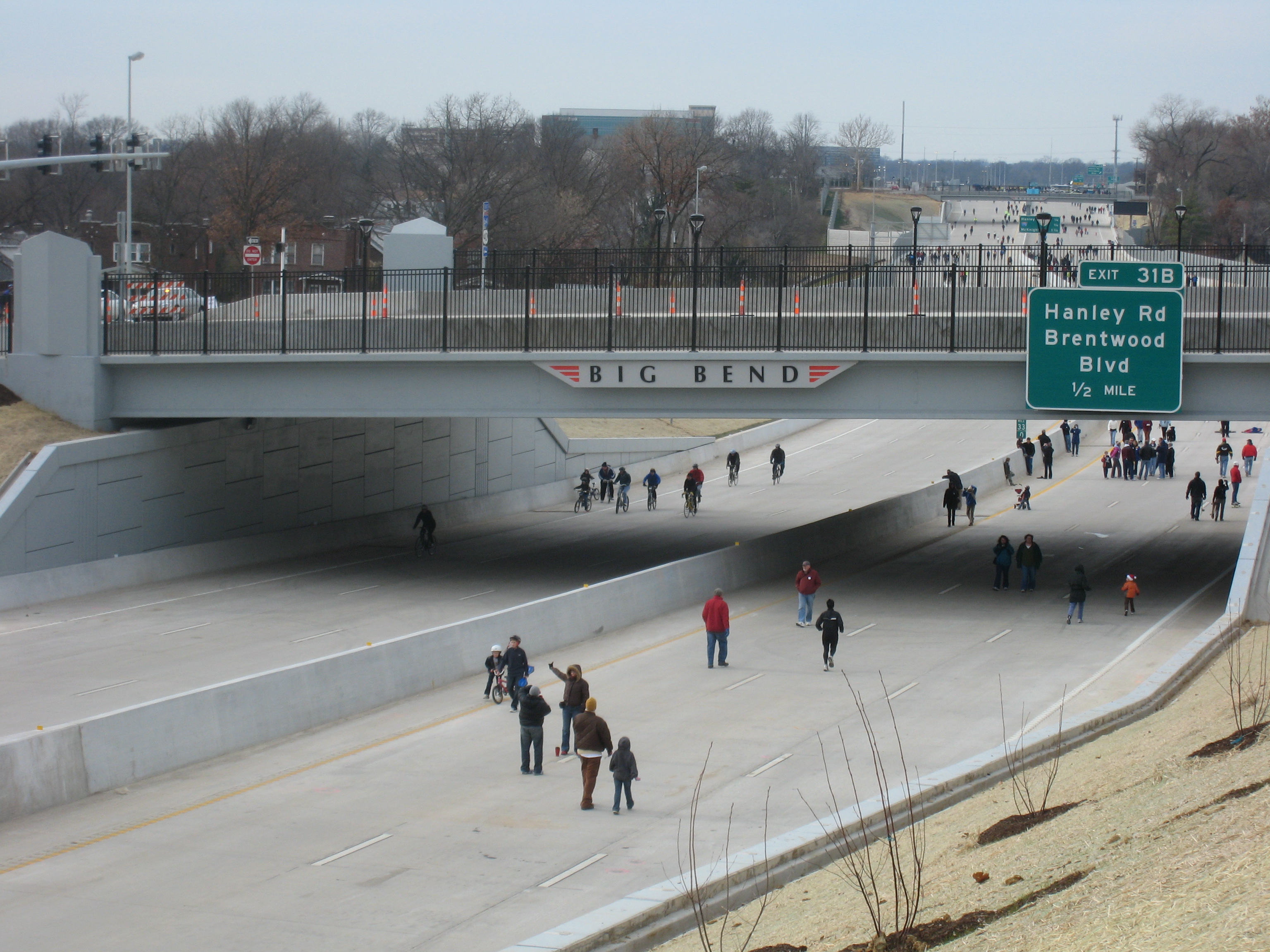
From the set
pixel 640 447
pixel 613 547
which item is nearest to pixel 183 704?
pixel 613 547

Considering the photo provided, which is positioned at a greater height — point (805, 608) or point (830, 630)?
point (830, 630)

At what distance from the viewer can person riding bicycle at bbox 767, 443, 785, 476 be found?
170 ft

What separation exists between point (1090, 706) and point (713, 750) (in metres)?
5.85

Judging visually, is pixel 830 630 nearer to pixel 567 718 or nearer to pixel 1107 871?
pixel 567 718

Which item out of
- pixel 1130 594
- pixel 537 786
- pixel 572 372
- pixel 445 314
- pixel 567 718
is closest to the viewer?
pixel 537 786

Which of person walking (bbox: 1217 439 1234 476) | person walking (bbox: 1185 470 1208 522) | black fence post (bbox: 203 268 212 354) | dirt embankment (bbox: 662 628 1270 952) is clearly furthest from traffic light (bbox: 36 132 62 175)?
person walking (bbox: 1217 439 1234 476)

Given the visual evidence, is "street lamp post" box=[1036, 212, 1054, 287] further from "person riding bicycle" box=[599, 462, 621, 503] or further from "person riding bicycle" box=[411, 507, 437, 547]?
"person riding bicycle" box=[599, 462, 621, 503]

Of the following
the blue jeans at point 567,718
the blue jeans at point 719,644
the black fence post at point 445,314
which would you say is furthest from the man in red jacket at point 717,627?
the black fence post at point 445,314

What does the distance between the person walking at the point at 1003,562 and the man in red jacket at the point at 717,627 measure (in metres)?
9.94

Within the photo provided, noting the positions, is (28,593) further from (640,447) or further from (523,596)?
(640,447)

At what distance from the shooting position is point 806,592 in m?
26.8

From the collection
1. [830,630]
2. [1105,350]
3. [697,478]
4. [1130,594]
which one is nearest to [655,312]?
[1105,350]

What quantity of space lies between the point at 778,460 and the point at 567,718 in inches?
1361

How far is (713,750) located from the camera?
60.4 ft
